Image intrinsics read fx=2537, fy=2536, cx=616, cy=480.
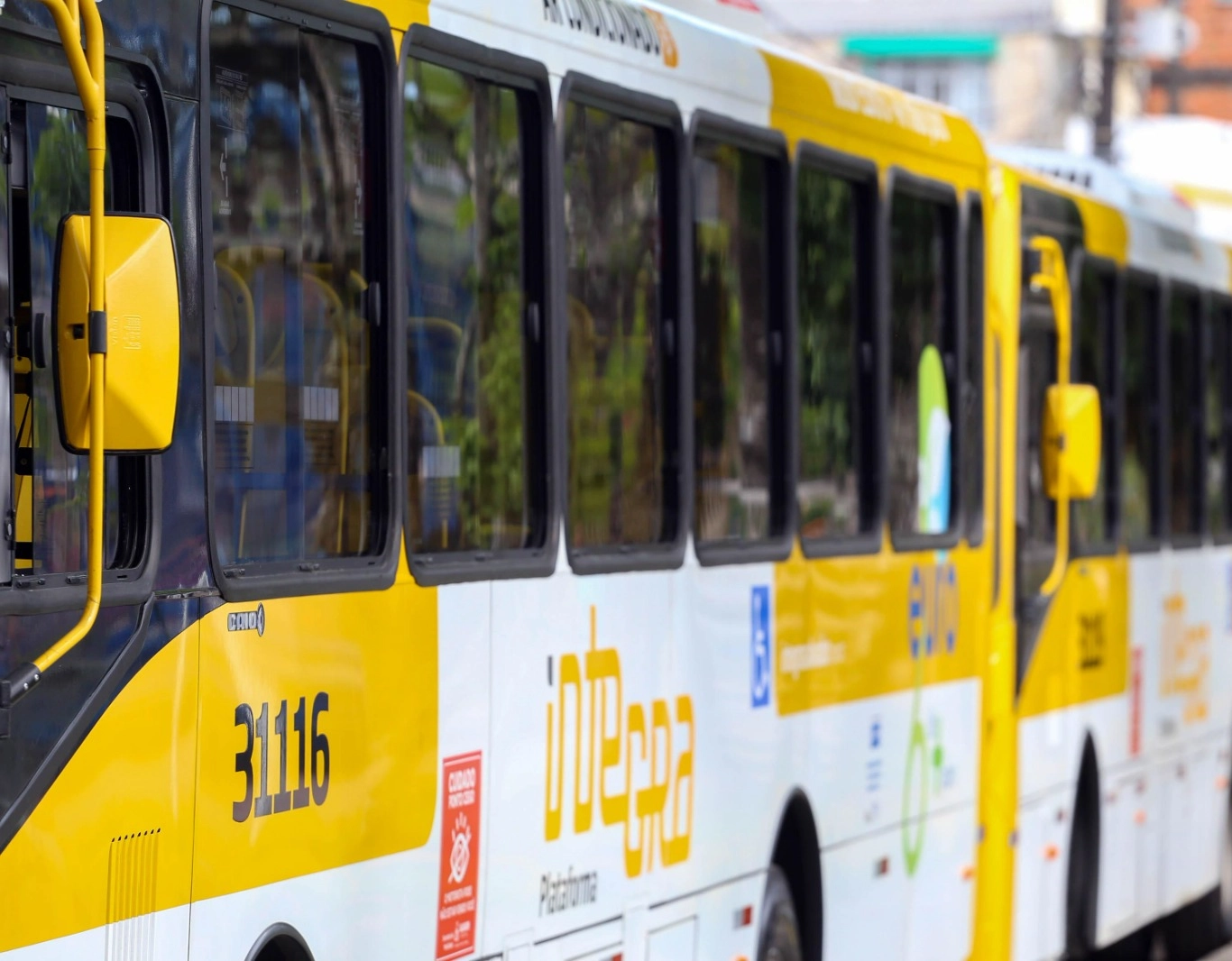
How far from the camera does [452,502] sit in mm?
5934

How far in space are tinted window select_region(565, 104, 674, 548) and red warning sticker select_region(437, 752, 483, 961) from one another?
2.78 ft

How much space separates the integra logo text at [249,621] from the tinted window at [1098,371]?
654cm

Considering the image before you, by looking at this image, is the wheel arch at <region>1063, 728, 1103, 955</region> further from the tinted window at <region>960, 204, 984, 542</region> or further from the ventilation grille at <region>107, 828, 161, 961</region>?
the ventilation grille at <region>107, 828, 161, 961</region>

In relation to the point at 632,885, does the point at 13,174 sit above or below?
above

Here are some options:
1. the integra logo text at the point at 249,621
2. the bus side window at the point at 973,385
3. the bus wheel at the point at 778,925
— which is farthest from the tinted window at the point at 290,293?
the bus side window at the point at 973,385

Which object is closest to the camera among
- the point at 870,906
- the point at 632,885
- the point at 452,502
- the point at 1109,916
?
the point at 452,502

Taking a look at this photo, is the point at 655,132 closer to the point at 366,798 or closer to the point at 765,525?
the point at 765,525

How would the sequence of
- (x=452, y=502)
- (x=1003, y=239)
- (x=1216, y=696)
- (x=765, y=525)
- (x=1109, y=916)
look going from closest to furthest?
(x=452, y=502) < (x=765, y=525) < (x=1003, y=239) < (x=1109, y=916) < (x=1216, y=696)

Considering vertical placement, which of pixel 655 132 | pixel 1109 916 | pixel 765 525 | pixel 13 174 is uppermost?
pixel 655 132

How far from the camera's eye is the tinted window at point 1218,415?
537 inches

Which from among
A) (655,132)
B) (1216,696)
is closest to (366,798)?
(655,132)

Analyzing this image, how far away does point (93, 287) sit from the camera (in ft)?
13.3

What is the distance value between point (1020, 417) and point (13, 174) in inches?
261

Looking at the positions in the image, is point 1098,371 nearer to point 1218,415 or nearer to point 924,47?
point 1218,415
